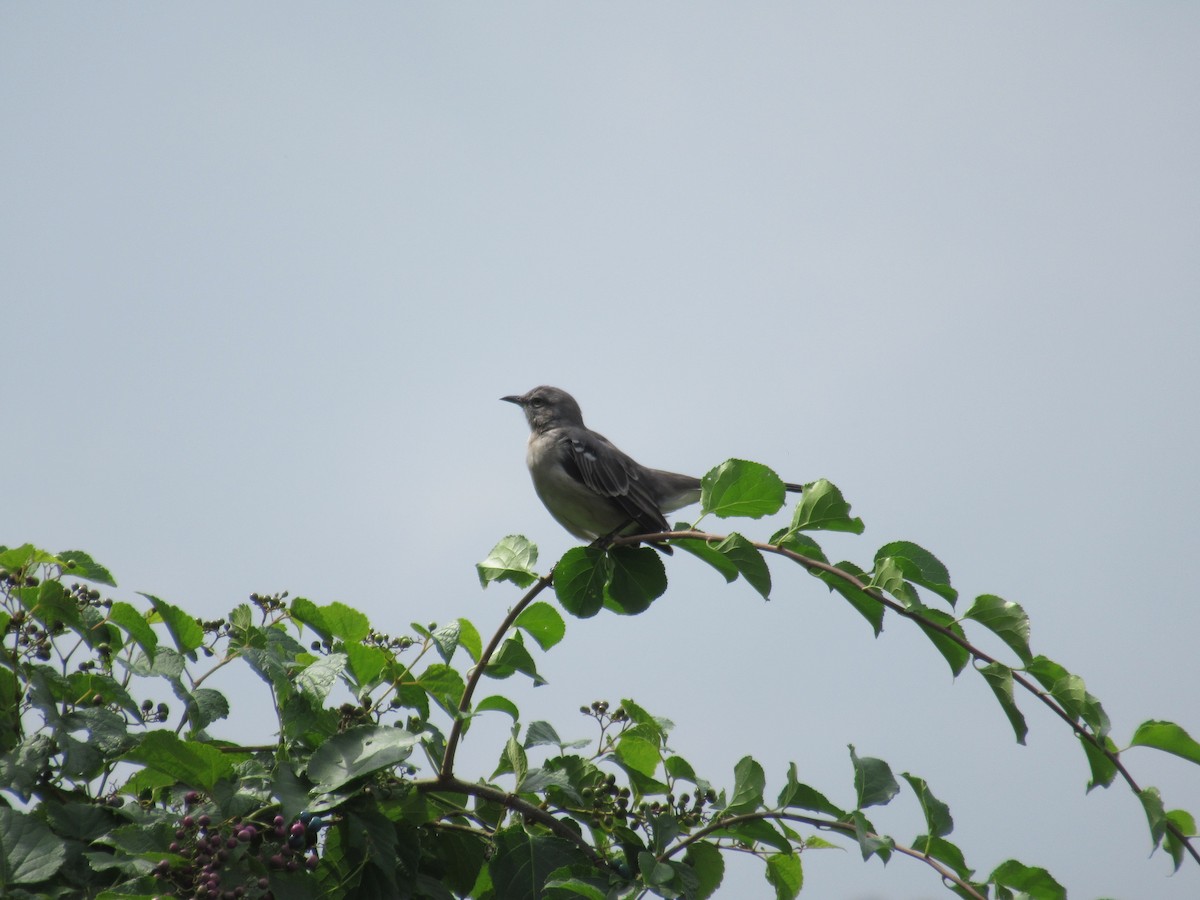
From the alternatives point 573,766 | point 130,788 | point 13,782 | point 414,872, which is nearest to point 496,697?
point 573,766

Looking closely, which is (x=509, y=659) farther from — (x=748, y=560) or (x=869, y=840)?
(x=869, y=840)

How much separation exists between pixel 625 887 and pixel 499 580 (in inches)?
47.7

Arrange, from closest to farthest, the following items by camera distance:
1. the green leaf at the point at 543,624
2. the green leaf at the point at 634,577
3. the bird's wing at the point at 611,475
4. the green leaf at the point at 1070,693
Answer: the green leaf at the point at 1070,693 → the green leaf at the point at 543,624 → the green leaf at the point at 634,577 → the bird's wing at the point at 611,475

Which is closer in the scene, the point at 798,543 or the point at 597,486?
the point at 798,543

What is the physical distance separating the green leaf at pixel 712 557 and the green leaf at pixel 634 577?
17.5 inches

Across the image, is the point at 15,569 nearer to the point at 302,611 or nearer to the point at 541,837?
the point at 302,611

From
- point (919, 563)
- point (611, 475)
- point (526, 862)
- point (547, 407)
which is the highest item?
point (547, 407)

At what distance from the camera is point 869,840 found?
116 inches

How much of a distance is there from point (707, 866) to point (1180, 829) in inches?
52.9

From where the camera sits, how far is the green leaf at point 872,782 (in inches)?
122

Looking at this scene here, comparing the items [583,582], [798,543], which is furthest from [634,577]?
[798,543]

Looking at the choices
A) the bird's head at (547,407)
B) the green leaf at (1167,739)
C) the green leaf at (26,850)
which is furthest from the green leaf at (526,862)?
the bird's head at (547,407)

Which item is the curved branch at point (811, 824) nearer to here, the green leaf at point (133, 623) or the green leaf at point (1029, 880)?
the green leaf at point (1029, 880)

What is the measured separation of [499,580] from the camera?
3.82 metres
